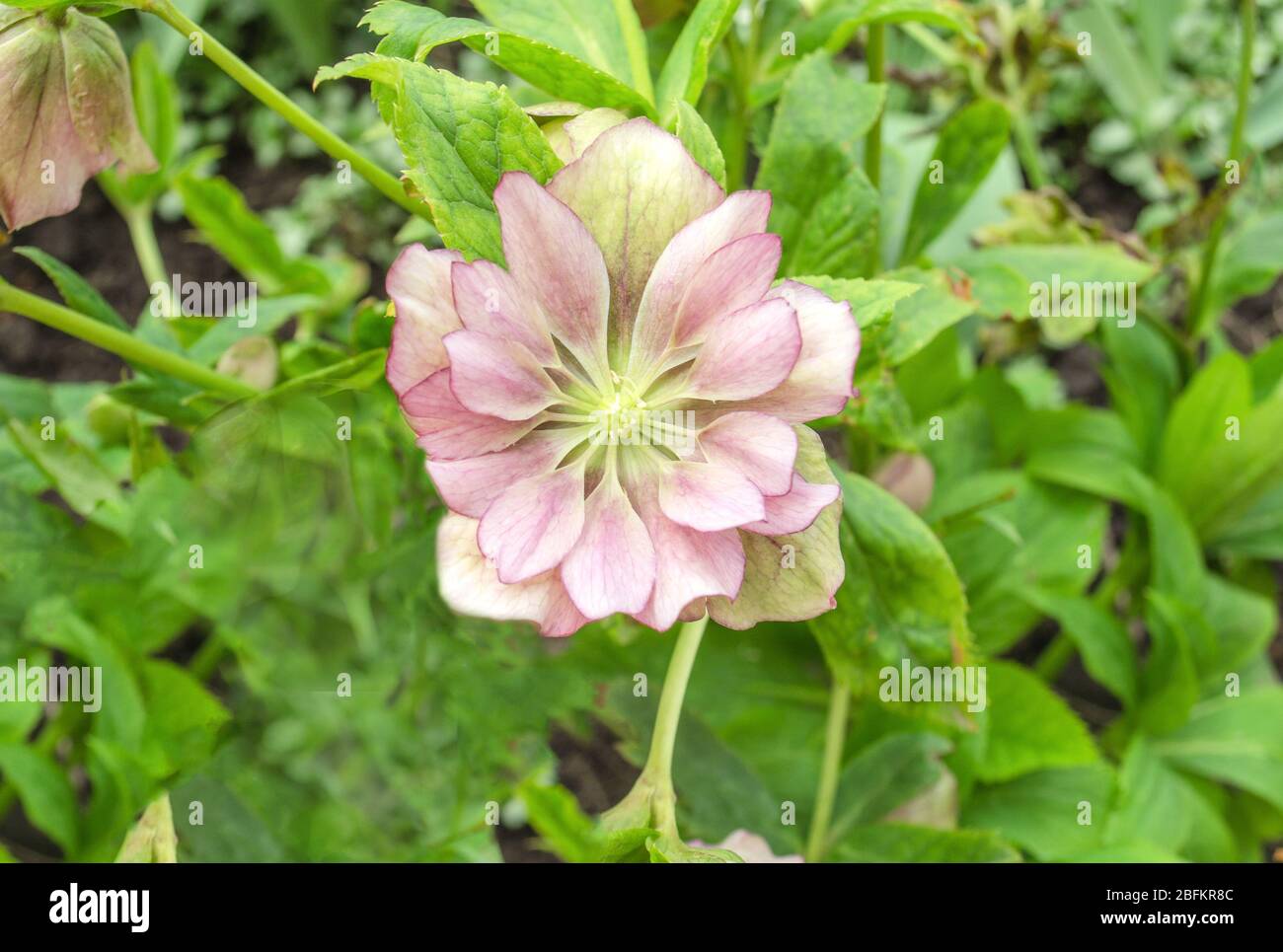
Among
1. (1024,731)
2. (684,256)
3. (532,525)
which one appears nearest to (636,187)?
(684,256)

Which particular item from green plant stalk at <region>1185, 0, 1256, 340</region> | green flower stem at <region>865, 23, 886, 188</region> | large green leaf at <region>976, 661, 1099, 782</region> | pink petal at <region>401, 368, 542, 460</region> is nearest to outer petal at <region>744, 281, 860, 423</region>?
pink petal at <region>401, 368, 542, 460</region>

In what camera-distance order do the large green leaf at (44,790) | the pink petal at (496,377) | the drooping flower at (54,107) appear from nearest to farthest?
the pink petal at (496,377) → the drooping flower at (54,107) → the large green leaf at (44,790)

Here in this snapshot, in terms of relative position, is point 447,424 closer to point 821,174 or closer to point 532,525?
point 532,525

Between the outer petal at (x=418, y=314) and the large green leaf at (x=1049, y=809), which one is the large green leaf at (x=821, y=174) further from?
the large green leaf at (x=1049, y=809)

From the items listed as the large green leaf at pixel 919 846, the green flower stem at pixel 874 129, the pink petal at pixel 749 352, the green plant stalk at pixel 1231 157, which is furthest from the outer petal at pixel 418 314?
the green plant stalk at pixel 1231 157
